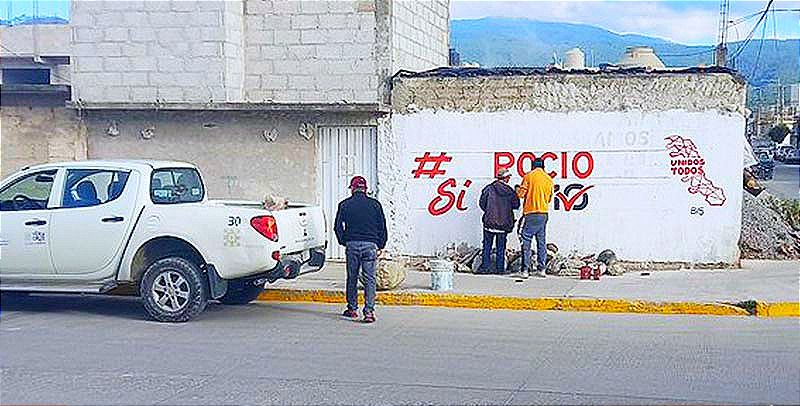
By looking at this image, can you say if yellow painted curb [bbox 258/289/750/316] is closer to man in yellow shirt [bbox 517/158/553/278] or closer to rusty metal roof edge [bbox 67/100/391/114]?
man in yellow shirt [bbox 517/158/553/278]

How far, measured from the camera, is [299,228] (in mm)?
12336

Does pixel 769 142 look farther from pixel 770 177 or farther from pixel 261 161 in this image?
pixel 261 161

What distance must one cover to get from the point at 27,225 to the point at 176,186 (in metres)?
1.82

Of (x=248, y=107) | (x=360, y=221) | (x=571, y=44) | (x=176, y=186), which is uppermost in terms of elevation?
(x=571, y=44)

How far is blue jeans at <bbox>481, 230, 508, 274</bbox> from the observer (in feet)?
50.4

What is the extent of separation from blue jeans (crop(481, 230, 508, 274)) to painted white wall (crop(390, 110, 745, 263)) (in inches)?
26.3

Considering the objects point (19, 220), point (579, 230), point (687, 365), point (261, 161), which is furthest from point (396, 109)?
point (687, 365)

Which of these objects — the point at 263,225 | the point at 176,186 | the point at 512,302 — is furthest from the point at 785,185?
the point at 263,225

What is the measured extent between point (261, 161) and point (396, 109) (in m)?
2.39

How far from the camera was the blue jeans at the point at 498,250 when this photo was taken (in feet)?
50.4

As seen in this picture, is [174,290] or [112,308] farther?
[112,308]

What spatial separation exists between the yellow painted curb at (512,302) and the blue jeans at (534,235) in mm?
1910

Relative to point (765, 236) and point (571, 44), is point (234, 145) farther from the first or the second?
point (571, 44)

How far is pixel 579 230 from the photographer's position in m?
15.9
